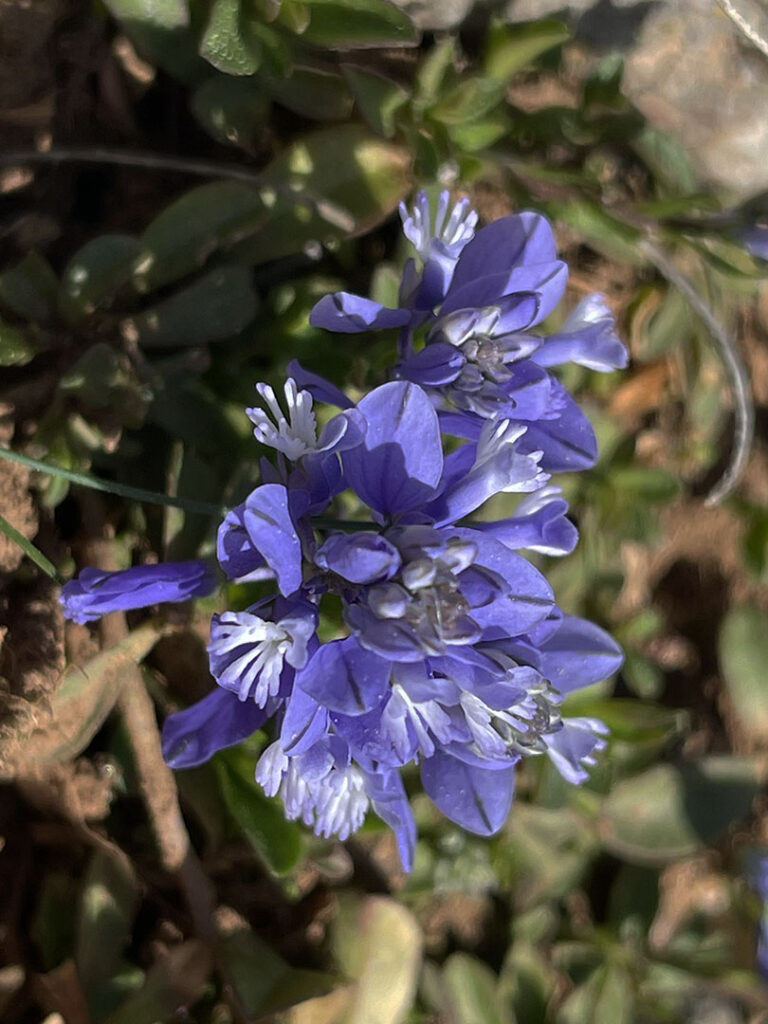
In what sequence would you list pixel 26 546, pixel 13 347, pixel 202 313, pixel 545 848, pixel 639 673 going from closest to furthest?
pixel 26 546 → pixel 13 347 → pixel 202 313 → pixel 545 848 → pixel 639 673

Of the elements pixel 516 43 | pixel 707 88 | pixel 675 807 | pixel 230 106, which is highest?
pixel 516 43

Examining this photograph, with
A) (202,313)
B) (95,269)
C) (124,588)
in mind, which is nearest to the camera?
(124,588)

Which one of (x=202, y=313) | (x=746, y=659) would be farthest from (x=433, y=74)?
(x=746, y=659)

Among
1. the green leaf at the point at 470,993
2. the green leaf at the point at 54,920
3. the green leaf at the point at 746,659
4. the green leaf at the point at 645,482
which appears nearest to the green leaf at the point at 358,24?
the green leaf at the point at 645,482

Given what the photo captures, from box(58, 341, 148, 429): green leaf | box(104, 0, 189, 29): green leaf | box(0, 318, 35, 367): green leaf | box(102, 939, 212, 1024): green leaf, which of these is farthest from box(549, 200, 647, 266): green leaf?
box(102, 939, 212, 1024): green leaf

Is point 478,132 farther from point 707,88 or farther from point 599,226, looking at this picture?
point 707,88

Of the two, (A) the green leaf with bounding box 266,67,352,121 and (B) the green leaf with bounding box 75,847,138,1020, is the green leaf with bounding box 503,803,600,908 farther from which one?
(A) the green leaf with bounding box 266,67,352,121

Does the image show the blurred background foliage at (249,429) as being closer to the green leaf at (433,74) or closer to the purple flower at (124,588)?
the green leaf at (433,74)
